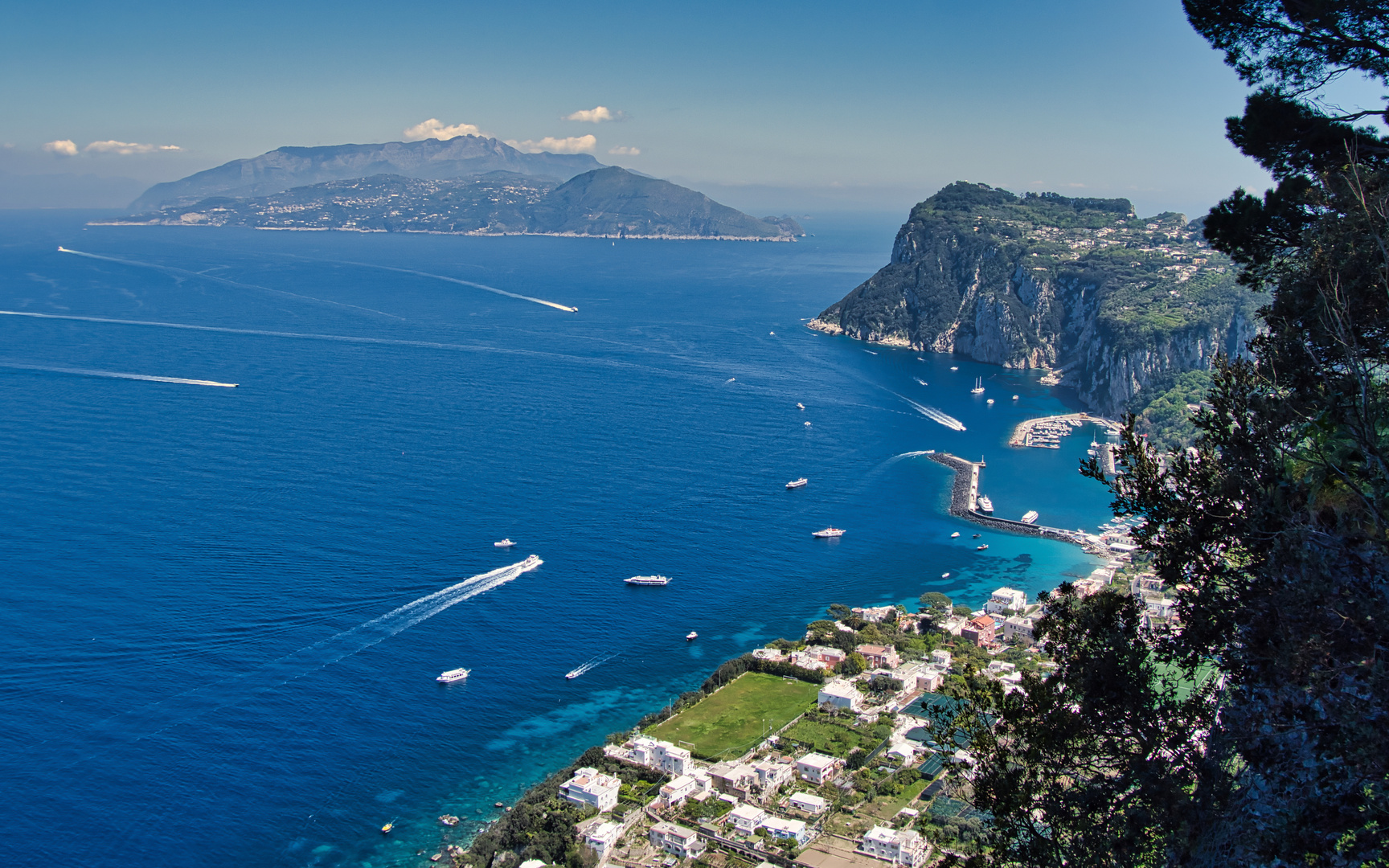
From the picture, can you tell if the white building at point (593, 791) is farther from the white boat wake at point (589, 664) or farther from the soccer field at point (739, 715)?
the white boat wake at point (589, 664)

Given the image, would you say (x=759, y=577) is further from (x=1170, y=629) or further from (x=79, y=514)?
(x=1170, y=629)

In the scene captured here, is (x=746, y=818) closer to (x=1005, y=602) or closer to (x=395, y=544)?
(x=1005, y=602)

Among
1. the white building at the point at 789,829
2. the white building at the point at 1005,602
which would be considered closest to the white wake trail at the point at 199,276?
the white building at the point at 1005,602

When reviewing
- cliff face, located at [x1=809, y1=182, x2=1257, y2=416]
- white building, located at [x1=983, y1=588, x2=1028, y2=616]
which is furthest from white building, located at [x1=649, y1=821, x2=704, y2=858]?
cliff face, located at [x1=809, y1=182, x2=1257, y2=416]

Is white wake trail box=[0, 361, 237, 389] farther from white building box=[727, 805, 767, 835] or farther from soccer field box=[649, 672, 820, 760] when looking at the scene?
white building box=[727, 805, 767, 835]

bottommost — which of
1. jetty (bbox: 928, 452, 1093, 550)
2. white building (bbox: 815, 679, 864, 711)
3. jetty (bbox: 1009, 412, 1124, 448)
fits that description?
white building (bbox: 815, 679, 864, 711)

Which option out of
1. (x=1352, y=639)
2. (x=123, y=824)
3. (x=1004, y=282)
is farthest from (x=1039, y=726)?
(x=1004, y=282)
